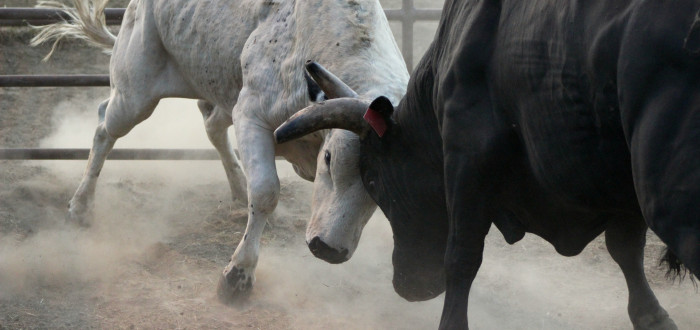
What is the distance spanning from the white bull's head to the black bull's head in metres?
0.08

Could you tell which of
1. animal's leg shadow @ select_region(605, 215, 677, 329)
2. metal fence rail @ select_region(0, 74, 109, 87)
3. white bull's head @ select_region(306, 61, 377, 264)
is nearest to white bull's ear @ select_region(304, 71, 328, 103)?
white bull's head @ select_region(306, 61, 377, 264)

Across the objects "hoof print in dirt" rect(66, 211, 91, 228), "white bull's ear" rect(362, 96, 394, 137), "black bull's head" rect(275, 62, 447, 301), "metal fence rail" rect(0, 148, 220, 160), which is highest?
"white bull's ear" rect(362, 96, 394, 137)

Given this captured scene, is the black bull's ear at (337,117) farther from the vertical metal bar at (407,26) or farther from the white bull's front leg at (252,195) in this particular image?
the vertical metal bar at (407,26)

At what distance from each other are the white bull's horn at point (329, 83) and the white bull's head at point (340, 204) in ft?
0.05

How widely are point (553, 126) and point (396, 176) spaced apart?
4.18ft

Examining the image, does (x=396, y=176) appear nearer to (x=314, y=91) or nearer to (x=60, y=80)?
(x=314, y=91)

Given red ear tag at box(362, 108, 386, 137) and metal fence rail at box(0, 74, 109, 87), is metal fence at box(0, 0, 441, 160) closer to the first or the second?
metal fence rail at box(0, 74, 109, 87)

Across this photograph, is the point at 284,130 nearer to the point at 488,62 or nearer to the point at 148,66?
the point at 488,62

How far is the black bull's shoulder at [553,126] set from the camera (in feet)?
6.68

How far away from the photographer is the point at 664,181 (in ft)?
6.75

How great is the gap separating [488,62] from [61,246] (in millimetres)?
3642

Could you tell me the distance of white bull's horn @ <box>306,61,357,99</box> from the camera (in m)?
3.87

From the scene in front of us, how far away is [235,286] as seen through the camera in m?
4.74

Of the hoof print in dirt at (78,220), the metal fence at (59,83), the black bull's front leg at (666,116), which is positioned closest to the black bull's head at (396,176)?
the black bull's front leg at (666,116)
